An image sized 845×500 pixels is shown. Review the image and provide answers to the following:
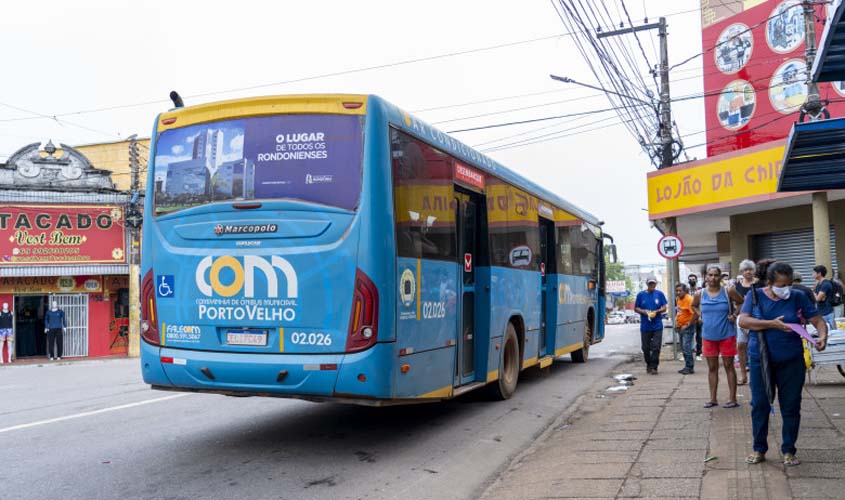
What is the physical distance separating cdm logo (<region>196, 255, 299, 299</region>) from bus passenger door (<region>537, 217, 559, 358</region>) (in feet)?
21.4

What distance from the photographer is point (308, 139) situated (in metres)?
6.59

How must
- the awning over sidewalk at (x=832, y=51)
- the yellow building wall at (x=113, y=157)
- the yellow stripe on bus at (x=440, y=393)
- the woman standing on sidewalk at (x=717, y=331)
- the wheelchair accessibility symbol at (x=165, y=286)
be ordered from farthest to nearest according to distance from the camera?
the yellow building wall at (x=113, y=157), the woman standing on sidewalk at (x=717, y=331), the yellow stripe on bus at (x=440, y=393), the wheelchair accessibility symbol at (x=165, y=286), the awning over sidewalk at (x=832, y=51)

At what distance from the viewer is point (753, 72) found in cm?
2239

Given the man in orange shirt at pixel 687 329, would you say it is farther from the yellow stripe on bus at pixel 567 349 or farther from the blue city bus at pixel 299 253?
the blue city bus at pixel 299 253

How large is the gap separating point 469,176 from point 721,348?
12.2 feet

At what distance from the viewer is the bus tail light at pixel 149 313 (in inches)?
274

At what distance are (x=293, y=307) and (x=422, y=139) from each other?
2226mm

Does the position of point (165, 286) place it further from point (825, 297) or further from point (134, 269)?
point (134, 269)

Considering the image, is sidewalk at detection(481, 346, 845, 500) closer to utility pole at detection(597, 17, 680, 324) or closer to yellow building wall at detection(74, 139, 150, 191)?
utility pole at detection(597, 17, 680, 324)

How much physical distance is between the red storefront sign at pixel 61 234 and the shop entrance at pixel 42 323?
5.04ft

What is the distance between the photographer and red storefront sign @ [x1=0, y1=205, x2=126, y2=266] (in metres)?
23.9

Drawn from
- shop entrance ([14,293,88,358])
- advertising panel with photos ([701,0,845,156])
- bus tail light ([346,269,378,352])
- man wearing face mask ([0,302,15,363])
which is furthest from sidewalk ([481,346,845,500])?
shop entrance ([14,293,88,358])

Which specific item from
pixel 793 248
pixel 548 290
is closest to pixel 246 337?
pixel 548 290

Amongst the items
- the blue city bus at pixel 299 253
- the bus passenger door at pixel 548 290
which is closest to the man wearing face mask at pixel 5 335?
the bus passenger door at pixel 548 290
